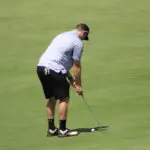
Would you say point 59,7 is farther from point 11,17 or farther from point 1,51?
point 1,51

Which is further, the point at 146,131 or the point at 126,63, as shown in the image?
the point at 126,63

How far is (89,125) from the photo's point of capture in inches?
411

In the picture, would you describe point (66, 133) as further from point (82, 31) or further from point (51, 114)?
point (82, 31)

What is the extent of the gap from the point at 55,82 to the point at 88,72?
3959mm

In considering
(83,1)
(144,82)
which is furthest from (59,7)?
(144,82)

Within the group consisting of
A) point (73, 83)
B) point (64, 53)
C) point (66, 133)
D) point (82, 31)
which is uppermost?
point (82, 31)

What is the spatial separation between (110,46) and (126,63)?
1.15m

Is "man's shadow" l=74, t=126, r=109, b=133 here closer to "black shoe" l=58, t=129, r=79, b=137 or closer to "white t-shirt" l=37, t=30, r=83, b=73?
"black shoe" l=58, t=129, r=79, b=137

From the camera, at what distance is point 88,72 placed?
13.6 meters

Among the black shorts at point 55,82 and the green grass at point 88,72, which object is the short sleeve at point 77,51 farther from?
the green grass at point 88,72

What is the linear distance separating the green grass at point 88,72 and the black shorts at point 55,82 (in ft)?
2.21

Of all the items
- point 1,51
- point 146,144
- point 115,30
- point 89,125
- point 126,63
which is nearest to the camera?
point 146,144

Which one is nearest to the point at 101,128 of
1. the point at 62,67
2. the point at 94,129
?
the point at 94,129

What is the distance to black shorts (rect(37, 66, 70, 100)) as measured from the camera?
969 cm
